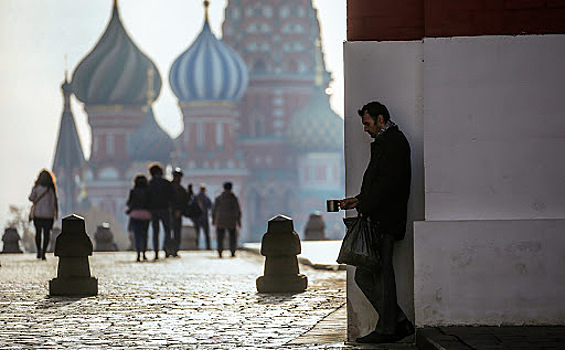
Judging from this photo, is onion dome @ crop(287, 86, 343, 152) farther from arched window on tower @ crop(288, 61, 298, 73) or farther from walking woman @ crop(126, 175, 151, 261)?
walking woman @ crop(126, 175, 151, 261)

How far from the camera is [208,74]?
12506cm

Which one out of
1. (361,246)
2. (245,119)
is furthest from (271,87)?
(361,246)

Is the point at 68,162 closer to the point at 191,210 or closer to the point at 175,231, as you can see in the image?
the point at 191,210

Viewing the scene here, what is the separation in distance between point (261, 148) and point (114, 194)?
1393 centimetres

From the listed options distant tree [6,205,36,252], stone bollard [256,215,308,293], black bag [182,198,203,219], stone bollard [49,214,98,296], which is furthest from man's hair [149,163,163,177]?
distant tree [6,205,36,252]

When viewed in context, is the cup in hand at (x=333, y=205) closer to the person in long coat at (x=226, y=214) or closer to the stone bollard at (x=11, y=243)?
the person in long coat at (x=226, y=214)

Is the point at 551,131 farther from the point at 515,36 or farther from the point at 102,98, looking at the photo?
the point at 102,98

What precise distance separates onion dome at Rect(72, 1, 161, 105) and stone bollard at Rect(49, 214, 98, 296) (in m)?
114

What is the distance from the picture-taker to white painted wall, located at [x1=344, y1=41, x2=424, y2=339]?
372 inches

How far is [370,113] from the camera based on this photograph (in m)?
9.22

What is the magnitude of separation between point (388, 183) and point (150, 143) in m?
123

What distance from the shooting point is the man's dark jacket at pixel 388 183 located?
912 centimetres

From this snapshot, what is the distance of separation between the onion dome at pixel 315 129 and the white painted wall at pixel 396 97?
12171 centimetres

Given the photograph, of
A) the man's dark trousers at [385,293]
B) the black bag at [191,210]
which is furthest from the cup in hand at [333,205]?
the black bag at [191,210]
